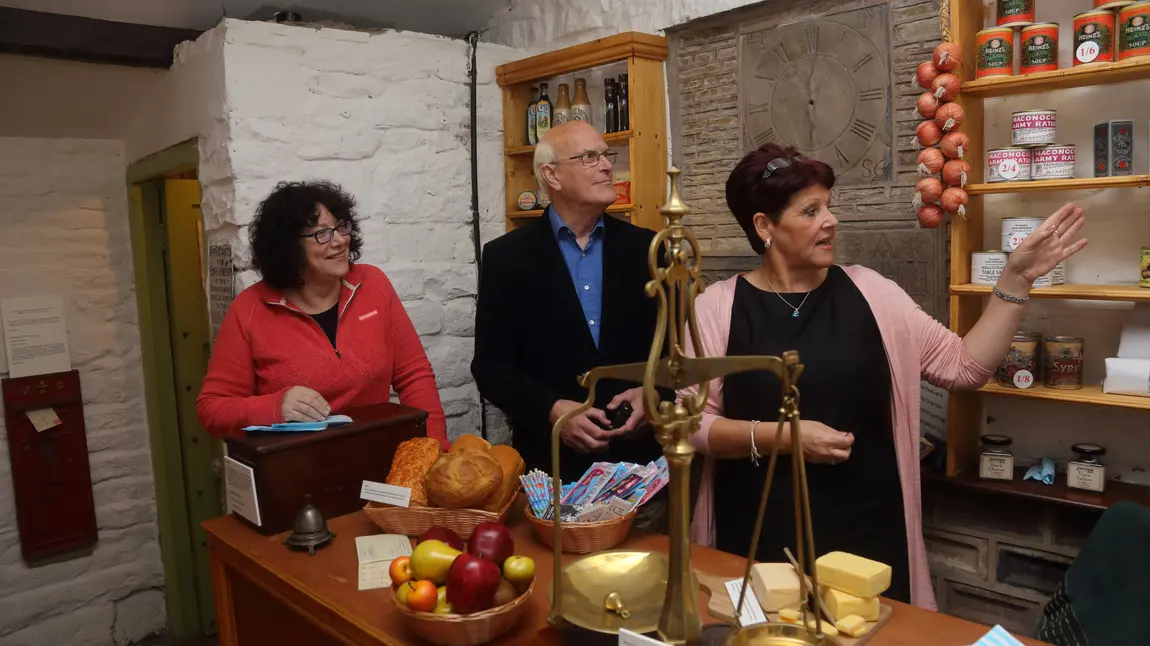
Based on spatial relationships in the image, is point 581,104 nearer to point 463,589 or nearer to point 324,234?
point 324,234

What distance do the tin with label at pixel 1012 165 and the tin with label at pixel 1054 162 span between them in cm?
2

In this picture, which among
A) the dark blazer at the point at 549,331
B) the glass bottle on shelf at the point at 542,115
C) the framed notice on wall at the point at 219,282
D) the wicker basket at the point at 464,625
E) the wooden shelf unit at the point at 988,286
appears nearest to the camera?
the wicker basket at the point at 464,625

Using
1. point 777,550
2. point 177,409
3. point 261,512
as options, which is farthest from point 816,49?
point 177,409

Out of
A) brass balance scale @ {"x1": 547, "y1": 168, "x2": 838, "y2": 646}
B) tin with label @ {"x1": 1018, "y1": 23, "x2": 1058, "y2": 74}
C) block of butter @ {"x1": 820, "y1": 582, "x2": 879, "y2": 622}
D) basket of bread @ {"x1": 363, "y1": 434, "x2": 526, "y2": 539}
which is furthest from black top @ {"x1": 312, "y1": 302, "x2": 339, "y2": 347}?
tin with label @ {"x1": 1018, "y1": 23, "x2": 1058, "y2": 74}

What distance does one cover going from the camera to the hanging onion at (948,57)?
6.61 ft

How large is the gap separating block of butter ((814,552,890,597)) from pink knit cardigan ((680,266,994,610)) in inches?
22.3

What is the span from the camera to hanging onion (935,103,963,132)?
2031mm

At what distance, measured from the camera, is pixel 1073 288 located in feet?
6.66

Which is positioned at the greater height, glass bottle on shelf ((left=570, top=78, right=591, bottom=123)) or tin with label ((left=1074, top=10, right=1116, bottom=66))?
glass bottle on shelf ((left=570, top=78, right=591, bottom=123))

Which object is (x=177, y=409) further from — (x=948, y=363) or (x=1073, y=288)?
(x=1073, y=288)

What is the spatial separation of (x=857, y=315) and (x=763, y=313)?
197 millimetres

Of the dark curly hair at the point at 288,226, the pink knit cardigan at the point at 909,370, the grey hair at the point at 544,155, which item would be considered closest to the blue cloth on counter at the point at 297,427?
the dark curly hair at the point at 288,226

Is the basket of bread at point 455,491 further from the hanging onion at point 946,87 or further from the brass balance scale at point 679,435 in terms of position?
the hanging onion at point 946,87

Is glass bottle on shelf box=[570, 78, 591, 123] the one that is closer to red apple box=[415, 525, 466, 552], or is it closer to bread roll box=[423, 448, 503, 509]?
bread roll box=[423, 448, 503, 509]
